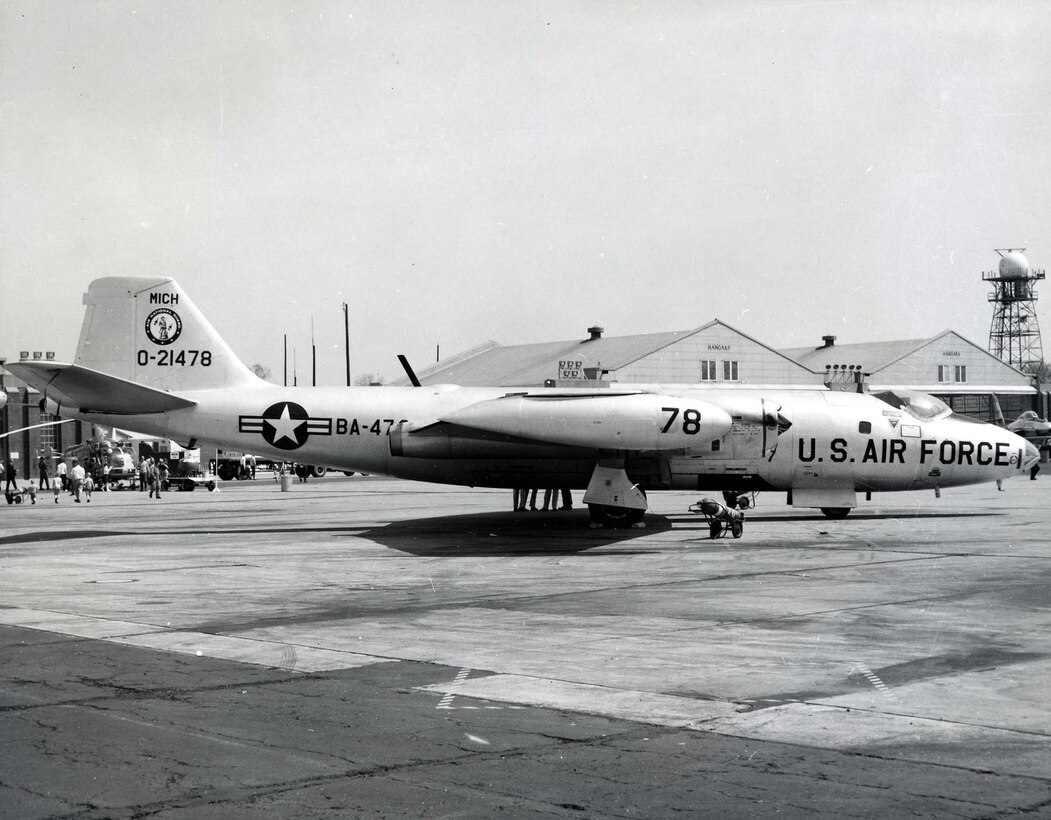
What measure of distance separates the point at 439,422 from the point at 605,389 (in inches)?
151

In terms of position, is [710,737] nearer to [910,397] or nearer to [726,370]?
[910,397]

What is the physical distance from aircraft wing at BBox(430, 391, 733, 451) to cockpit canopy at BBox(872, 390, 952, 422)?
5899 millimetres

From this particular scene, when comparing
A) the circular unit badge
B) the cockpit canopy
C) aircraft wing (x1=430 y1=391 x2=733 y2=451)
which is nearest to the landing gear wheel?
aircraft wing (x1=430 y1=391 x2=733 y2=451)

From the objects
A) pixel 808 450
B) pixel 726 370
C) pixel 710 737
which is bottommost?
pixel 710 737

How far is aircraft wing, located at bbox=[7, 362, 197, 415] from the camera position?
77.6 ft

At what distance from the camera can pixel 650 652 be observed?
10977 mm

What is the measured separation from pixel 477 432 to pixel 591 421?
8.18ft

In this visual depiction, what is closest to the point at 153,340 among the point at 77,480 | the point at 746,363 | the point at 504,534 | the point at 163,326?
the point at 163,326

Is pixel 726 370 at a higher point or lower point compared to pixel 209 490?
higher

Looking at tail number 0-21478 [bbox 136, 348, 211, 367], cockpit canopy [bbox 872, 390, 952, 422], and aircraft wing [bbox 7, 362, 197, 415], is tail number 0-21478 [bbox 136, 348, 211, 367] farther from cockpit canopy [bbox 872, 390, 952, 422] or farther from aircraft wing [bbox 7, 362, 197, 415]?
cockpit canopy [bbox 872, 390, 952, 422]

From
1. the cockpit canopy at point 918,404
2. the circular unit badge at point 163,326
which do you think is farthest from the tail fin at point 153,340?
the cockpit canopy at point 918,404

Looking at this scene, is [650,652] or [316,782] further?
[650,652]

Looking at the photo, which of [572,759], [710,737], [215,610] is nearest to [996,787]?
[710,737]

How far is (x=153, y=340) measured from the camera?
85.7ft
